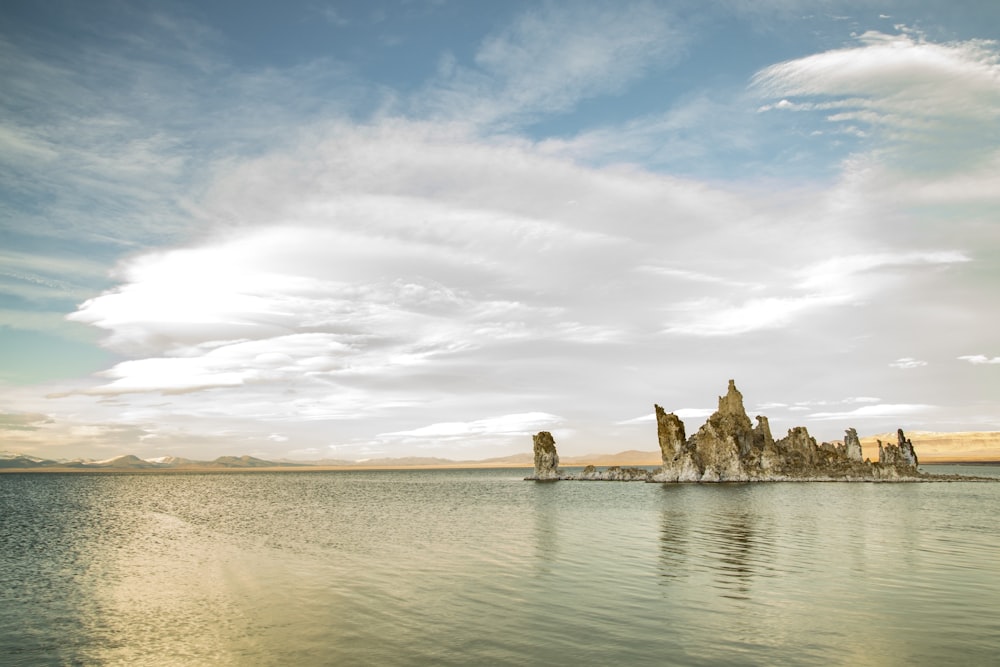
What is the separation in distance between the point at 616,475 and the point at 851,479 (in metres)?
56.8

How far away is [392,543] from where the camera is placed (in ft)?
138

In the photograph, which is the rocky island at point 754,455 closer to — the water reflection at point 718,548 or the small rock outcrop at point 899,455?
the small rock outcrop at point 899,455

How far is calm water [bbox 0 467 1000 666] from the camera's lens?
18.4 metres

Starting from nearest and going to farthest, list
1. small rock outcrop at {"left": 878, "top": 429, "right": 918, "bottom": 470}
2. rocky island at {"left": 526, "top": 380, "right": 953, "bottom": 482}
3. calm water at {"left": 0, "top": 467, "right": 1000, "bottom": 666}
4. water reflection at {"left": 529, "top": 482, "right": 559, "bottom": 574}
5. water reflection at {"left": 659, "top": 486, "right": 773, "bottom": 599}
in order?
calm water at {"left": 0, "top": 467, "right": 1000, "bottom": 666}, water reflection at {"left": 659, "top": 486, "right": 773, "bottom": 599}, water reflection at {"left": 529, "top": 482, "right": 559, "bottom": 574}, rocky island at {"left": 526, "top": 380, "right": 953, "bottom": 482}, small rock outcrop at {"left": 878, "top": 429, "right": 918, "bottom": 470}

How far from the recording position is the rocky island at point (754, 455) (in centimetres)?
14338

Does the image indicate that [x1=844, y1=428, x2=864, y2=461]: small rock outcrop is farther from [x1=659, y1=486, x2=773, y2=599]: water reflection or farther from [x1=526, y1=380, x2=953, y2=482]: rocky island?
[x1=659, y1=486, x2=773, y2=599]: water reflection

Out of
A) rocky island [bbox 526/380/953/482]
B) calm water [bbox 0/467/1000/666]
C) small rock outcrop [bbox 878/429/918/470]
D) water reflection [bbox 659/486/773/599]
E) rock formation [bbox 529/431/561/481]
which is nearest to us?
calm water [bbox 0/467/1000/666]

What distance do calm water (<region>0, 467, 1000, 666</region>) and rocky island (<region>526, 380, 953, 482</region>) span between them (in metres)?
94.1

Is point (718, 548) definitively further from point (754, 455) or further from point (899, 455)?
point (899, 455)

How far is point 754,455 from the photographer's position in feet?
495

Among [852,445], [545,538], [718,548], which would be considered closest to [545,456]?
[852,445]

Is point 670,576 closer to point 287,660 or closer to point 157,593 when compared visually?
point 287,660

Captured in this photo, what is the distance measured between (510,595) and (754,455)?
141086 mm

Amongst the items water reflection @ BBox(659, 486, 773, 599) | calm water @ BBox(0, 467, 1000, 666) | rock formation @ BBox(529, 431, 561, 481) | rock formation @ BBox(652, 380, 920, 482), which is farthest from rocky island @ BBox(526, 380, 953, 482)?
calm water @ BBox(0, 467, 1000, 666)
